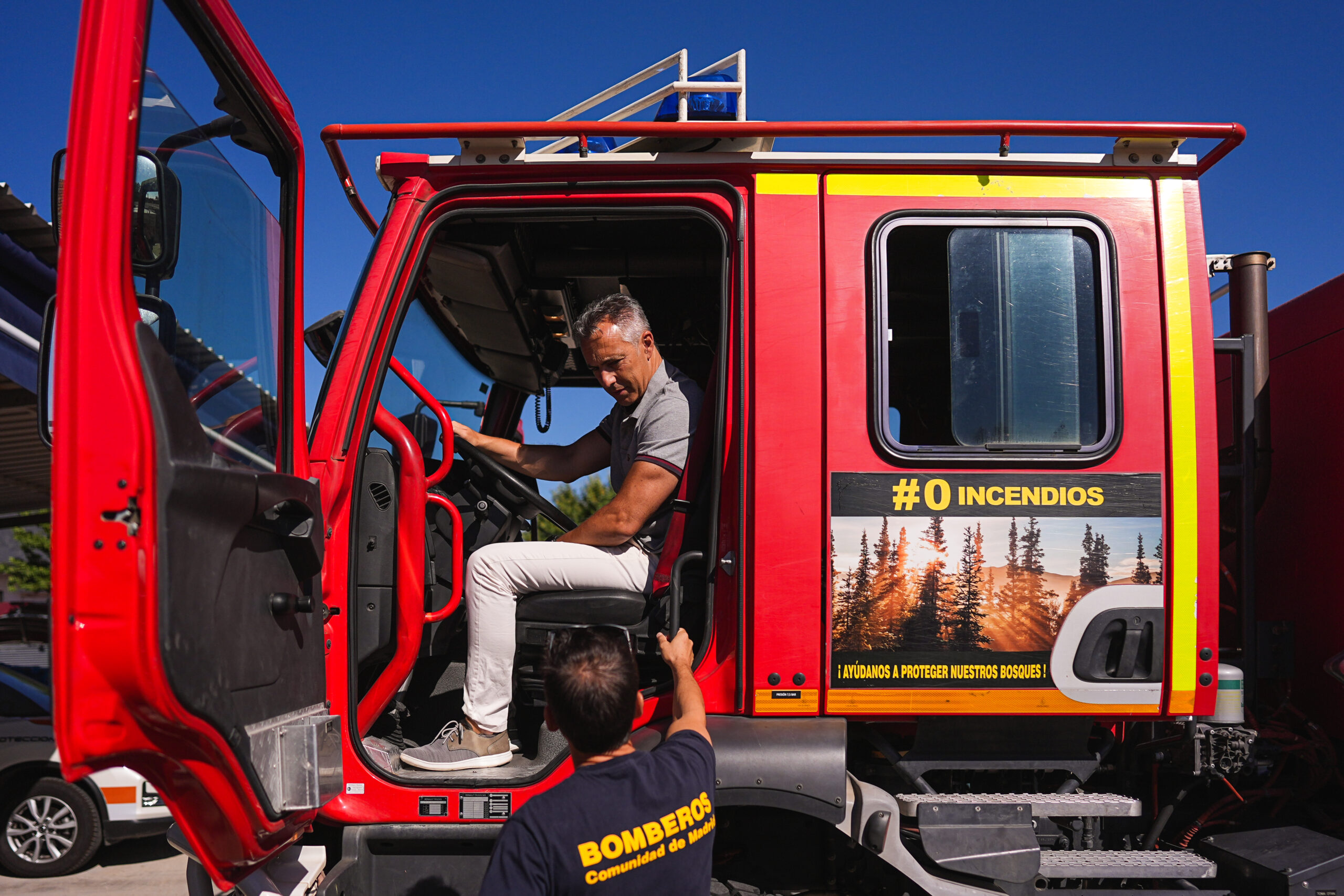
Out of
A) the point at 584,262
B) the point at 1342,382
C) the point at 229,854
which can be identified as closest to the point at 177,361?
the point at 229,854

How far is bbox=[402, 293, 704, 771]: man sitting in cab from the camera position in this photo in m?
Answer: 2.62

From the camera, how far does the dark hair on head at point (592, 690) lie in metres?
1.78

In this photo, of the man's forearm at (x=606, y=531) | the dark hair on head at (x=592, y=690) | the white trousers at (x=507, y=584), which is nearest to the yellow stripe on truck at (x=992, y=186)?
the man's forearm at (x=606, y=531)

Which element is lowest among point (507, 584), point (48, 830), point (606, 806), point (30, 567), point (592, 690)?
point (48, 830)

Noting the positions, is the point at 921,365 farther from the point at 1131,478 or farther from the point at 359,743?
the point at 359,743

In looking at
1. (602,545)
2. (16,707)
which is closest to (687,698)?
(602,545)

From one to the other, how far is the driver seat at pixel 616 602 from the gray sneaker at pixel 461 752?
32 centimetres

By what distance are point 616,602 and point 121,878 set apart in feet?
14.9

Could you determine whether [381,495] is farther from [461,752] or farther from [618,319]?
[618,319]

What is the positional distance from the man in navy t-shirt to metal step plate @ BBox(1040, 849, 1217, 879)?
3.60 feet

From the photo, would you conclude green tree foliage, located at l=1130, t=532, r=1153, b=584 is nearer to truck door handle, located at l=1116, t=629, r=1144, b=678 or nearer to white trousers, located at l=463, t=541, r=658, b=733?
truck door handle, located at l=1116, t=629, r=1144, b=678

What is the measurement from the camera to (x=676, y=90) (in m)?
2.54

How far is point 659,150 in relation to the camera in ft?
8.34

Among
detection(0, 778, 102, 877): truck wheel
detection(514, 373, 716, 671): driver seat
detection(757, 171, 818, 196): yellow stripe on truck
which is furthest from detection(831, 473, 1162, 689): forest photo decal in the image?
detection(0, 778, 102, 877): truck wheel
